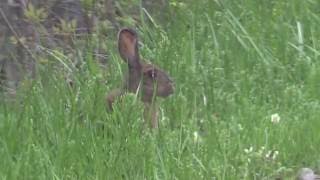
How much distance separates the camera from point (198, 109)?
565 cm

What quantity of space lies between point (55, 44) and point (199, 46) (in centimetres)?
86

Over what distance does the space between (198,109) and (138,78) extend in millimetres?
379

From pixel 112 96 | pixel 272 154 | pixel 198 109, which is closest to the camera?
pixel 272 154

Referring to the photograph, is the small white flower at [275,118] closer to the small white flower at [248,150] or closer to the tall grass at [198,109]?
the tall grass at [198,109]

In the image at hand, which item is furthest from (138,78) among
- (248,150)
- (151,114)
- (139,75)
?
(248,150)

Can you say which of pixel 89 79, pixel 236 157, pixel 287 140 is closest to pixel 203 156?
pixel 236 157

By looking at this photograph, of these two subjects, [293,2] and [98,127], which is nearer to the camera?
[98,127]

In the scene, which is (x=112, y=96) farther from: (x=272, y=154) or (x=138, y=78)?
(x=272, y=154)

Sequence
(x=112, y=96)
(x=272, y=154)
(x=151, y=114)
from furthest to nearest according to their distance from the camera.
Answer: (x=112, y=96), (x=151, y=114), (x=272, y=154)

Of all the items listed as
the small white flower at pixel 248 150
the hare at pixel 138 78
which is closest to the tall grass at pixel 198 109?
the small white flower at pixel 248 150

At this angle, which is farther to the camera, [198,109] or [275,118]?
[198,109]

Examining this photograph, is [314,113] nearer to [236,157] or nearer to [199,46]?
[236,157]

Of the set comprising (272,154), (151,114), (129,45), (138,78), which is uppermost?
(129,45)

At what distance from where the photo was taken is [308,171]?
15.9ft
